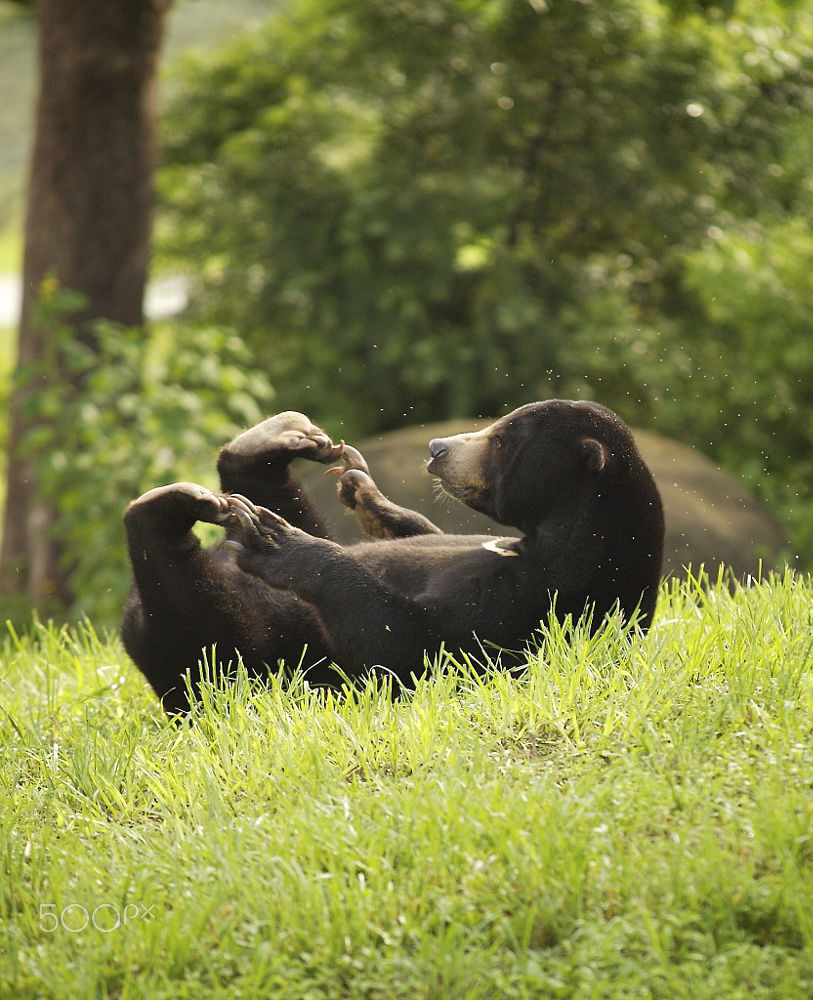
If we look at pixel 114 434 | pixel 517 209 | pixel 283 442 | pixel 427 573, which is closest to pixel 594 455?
pixel 427 573

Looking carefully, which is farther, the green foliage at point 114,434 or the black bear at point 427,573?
the green foliage at point 114,434

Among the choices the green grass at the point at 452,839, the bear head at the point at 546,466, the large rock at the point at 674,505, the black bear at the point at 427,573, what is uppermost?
the bear head at the point at 546,466

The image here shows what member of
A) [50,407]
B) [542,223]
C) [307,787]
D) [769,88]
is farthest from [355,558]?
→ [769,88]

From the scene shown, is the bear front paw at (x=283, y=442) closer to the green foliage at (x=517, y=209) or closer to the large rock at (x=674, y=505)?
the large rock at (x=674, y=505)

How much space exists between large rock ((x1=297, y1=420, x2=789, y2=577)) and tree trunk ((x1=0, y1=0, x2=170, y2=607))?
2.13 meters

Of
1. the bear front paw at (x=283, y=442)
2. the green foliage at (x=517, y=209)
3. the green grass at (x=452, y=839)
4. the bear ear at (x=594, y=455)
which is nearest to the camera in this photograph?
the green grass at (x=452, y=839)

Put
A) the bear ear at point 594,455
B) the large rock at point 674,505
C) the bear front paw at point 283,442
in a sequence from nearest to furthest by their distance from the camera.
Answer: the bear ear at point 594,455
the bear front paw at point 283,442
the large rock at point 674,505

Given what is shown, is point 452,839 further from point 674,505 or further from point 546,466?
point 674,505

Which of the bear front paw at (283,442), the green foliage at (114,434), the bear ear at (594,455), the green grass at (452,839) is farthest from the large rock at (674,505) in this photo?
the green grass at (452,839)

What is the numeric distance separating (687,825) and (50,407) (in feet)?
18.2

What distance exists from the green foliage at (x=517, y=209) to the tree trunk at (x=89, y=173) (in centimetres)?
152

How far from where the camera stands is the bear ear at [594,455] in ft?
11.5

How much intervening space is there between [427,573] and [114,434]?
158 inches

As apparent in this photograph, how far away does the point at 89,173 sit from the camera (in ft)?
27.3
